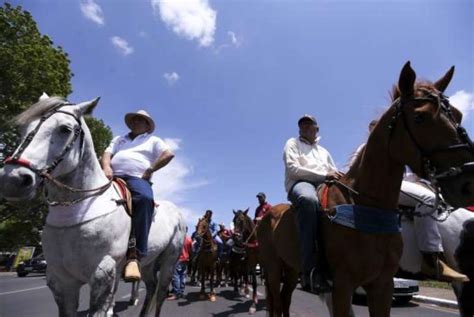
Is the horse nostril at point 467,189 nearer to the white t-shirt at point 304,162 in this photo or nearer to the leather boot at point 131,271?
the white t-shirt at point 304,162

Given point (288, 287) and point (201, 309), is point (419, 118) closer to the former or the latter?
point (288, 287)

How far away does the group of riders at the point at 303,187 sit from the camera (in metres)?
3.54

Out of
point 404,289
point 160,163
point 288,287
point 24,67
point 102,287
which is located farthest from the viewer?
point 24,67

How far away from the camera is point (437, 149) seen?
9.12 ft

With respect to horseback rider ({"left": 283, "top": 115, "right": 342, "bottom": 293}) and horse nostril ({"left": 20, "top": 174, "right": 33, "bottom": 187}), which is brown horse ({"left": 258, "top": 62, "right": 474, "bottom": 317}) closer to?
horseback rider ({"left": 283, "top": 115, "right": 342, "bottom": 293})

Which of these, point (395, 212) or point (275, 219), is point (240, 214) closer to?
point (275, 219)

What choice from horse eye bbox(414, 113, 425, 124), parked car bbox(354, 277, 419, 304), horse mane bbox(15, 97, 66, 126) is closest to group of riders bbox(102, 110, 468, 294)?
horse eye bbox(414, 113, 425, 124)

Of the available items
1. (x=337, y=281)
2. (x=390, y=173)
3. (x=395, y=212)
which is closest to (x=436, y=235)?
(x=395, y=212)

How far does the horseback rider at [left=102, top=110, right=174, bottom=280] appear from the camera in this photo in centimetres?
399

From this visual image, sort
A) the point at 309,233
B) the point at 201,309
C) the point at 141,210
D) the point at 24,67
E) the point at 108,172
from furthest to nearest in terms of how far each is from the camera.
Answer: the point at 24,67, the point at 201,309, the point at 108,172, the point at 141,210, the point at 309,233

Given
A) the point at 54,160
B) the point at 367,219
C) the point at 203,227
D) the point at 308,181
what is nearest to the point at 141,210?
the point at 54,160

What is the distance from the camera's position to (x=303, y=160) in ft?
14.9

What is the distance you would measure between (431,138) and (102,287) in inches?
118

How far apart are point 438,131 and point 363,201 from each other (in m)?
0.94
